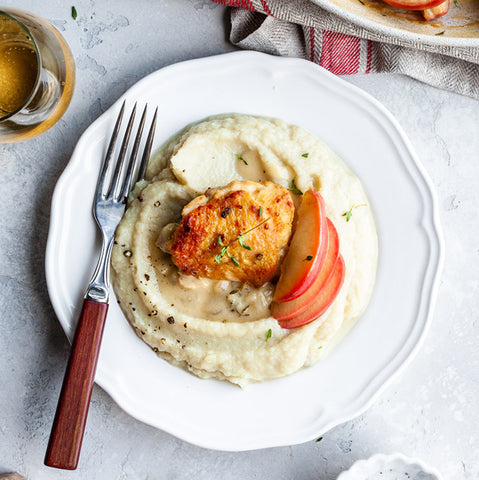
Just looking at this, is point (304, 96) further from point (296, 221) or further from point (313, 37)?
point (296, 221)

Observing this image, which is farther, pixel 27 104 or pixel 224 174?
pixel 224 174

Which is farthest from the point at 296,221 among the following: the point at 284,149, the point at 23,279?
the point at 23,279

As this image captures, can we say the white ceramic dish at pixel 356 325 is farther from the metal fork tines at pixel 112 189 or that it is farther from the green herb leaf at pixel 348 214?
the green herb leaf at pixel 348 214

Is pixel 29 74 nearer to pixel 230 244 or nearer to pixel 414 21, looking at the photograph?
pixel 230 244

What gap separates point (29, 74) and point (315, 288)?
2.08 metres

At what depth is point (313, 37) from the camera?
384 centimetres

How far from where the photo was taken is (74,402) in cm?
343

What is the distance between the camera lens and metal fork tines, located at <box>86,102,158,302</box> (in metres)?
3.60

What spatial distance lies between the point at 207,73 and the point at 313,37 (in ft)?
2.44

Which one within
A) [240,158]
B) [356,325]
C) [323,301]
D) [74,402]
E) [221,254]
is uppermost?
[240,158]

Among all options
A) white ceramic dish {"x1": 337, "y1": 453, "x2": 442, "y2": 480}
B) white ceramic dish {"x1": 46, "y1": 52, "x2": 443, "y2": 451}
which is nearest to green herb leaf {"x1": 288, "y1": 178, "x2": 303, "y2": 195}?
white ceramic dish {"x1": 46, "y1": 52, "x2": 443, "y2": 451}

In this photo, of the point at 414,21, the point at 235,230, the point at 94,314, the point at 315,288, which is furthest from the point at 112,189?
the point at 414,21

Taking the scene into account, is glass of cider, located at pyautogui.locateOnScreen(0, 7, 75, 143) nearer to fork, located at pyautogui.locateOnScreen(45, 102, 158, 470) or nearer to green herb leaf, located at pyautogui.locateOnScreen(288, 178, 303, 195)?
fork, located at pyautogui.locateOnScreen(45, 102, 158, 470)

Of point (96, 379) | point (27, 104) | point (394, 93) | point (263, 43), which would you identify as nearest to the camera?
point (27, 104)
